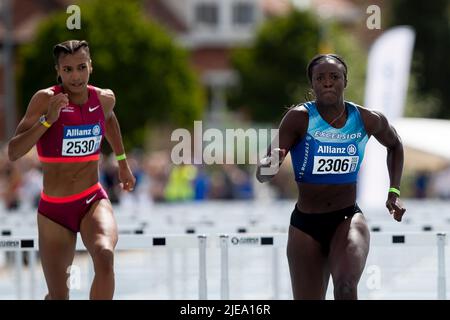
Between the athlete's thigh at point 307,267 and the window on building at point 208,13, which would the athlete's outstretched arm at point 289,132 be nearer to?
the athlete's thigh at point 307,267

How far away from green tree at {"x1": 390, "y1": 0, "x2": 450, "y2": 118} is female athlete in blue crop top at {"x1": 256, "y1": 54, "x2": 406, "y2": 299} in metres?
51.6

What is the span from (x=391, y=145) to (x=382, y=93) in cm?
1341

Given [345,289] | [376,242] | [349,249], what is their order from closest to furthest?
[345,289], [349,249], [376,242]

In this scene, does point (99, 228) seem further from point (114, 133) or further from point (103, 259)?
point (114, 133)

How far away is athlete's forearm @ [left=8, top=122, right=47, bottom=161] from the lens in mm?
7328

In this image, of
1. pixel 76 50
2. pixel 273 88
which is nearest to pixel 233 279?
pixel 76 50

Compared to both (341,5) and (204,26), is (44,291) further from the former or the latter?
(341,5)

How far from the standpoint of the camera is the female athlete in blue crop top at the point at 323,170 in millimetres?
7125

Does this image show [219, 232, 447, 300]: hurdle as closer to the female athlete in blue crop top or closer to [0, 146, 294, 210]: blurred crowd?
the female athlete in blue crop top

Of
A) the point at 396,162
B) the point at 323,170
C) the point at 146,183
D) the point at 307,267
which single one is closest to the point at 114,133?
the point at 323,170

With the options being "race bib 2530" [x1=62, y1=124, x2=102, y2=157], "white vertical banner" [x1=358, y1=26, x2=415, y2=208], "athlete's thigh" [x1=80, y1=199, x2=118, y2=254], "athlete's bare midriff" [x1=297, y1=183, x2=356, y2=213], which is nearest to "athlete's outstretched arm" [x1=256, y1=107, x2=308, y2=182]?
"athlete's bare midriff" [x1=297, y1=183, x2=356, y2=213]

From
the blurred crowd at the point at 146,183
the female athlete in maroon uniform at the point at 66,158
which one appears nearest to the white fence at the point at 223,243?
the female athlete in maroon uniform at the point at 66,158

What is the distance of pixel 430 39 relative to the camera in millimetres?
59844
